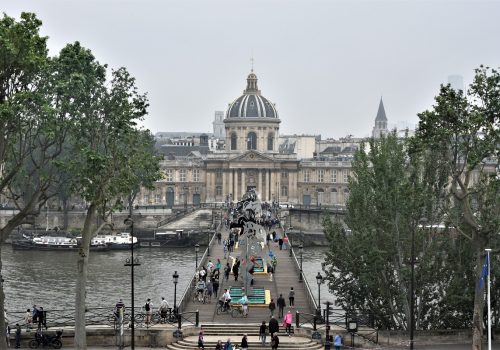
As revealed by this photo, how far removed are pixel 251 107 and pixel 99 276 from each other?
98576 mm

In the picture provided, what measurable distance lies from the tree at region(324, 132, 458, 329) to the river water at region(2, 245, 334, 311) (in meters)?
17.1

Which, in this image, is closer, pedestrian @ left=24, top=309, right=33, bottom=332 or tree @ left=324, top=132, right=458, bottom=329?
pedestrian @ left=24, top=309, right=33, bottom=332

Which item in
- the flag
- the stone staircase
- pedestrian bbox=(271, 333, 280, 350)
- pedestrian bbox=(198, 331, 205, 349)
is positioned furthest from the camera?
the stone staircase

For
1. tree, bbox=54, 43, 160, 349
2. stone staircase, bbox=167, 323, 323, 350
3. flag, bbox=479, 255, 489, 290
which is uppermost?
tree, bbox=54, 43, 160, 349

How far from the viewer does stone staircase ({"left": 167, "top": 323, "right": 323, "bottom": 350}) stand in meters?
44.3

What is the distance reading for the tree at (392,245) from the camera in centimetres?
4844

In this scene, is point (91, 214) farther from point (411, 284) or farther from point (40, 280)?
point (40, 280)

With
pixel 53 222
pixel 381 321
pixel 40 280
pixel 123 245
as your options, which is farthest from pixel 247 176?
pixel 381 321

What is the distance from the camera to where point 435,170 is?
48656 millimetres

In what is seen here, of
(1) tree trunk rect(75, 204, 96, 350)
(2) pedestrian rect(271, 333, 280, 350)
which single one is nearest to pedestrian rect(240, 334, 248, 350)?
(2) pedestrian rect(271, 333, 280, 350)

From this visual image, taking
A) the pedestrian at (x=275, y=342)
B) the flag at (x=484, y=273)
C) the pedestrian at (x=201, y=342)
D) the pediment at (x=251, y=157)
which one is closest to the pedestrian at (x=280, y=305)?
the pedestrian at (x=275, y=342)

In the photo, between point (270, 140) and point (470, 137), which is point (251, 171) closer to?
point (270, 140)

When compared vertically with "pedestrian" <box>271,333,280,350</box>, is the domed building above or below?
above

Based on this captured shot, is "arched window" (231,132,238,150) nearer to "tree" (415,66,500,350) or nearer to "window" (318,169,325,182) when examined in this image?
"window" (318,169,325,182)
